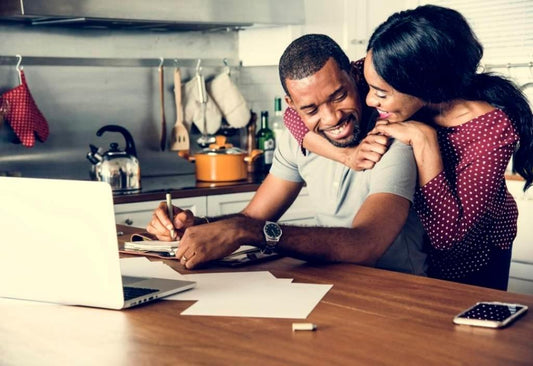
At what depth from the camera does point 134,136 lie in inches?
180

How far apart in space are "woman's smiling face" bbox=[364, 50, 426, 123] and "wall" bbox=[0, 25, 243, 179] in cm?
226

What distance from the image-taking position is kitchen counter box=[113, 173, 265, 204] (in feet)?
12.5

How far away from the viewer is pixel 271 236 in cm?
217

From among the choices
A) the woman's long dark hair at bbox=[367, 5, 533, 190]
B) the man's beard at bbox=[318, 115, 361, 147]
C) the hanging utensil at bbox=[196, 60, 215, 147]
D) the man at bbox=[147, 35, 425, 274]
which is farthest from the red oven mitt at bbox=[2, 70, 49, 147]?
the woman's long dark hair at bbox=[367, 5, 533, 190]

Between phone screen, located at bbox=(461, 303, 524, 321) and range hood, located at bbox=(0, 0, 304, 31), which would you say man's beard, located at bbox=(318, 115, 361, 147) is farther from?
range hood, located at bbox=(0, 0, 304, 31)

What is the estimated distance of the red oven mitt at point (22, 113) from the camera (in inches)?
157

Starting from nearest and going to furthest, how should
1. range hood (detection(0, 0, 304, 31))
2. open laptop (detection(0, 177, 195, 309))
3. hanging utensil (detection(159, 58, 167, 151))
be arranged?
open laptop (detection(0, 177, 195, 309)) < range hood (detection(0, 0, 304, 31)) < hanging utensil (detection(159, 58, 167, 151))

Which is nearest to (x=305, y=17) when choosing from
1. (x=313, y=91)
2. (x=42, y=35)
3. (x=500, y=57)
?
(x=500, y=57)

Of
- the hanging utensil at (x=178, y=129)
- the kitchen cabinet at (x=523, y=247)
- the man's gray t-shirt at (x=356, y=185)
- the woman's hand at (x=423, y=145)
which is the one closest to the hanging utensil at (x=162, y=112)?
the hanging utensil at (x=178, y=129)

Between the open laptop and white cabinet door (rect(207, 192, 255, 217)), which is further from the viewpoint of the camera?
white cabinet door (rect(207, 192, 255, 217))

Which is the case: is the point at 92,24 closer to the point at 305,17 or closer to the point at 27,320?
the point at 305,17

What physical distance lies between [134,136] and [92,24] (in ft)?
2.23

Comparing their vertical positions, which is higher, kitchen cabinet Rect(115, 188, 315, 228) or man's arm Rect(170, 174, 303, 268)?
man's arm Rect(170, 174, 303, 268)

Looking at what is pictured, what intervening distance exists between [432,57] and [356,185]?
47cm
